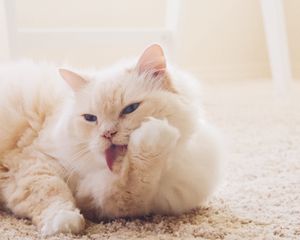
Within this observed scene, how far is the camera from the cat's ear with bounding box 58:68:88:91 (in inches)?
38.5

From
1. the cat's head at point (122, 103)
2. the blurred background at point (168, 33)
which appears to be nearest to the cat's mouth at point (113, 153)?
the cat's head at point (122, 103)

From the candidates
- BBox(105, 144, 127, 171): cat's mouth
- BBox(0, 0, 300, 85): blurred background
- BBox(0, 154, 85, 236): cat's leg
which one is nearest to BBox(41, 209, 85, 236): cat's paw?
BBox(0, 154, 85, 236): cat's leg

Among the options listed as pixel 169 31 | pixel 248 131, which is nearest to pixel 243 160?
pixel 248 131

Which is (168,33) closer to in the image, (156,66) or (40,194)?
(156,66)

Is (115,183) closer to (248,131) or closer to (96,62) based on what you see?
(248,131)

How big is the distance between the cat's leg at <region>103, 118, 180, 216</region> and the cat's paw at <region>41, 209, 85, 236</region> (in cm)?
6

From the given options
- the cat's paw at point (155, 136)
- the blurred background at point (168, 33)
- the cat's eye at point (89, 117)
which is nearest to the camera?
the cat's paw at point (155, 136)

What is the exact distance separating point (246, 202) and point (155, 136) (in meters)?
0.33

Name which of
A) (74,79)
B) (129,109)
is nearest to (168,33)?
(74,79)

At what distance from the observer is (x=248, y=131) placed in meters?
1.84

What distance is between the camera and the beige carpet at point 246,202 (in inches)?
33.5

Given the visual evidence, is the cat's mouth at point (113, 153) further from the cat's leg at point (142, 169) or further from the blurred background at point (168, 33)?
the blurred background at point (168, 33)

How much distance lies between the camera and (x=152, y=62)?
3.09 feet

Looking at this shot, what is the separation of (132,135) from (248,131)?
1.07 metres
